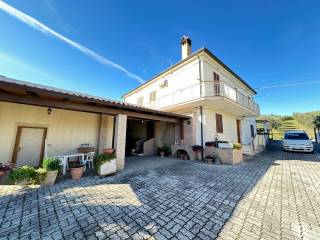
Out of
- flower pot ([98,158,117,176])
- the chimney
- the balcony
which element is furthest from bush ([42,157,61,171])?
the chimney

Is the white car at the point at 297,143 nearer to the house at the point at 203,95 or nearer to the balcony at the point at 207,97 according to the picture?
the house at the point at 203,95

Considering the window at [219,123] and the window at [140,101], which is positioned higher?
the window at [140,101]

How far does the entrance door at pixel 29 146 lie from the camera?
604 centimetres

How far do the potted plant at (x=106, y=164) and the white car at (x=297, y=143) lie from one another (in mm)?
14995

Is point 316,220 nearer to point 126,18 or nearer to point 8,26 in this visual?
point 126,18

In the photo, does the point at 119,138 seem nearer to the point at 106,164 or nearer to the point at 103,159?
the point at 103,159

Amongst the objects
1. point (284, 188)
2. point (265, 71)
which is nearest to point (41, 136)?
point (284, 188)

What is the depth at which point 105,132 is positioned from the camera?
844 cm

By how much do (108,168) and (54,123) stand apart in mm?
3865

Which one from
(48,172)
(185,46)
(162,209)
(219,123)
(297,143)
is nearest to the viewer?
(162,209)

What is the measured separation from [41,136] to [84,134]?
185cm

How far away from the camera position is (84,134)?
778 cm

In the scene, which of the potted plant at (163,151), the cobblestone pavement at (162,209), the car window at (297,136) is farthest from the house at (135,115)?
the car window at (297,136)

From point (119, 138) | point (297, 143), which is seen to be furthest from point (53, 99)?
point (297, 143)
